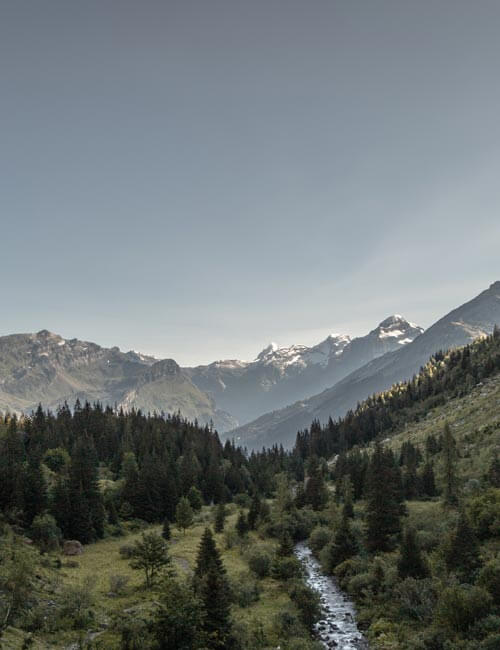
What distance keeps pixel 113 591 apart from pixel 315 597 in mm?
21234

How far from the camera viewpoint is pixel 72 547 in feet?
207

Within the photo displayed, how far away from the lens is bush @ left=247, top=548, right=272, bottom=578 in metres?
59.4

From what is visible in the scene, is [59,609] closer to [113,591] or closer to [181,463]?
[113,591]

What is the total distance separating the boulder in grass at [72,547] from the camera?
62203 millimetres

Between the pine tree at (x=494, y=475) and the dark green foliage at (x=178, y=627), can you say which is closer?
the dark green foliage at (x=178, y=627)

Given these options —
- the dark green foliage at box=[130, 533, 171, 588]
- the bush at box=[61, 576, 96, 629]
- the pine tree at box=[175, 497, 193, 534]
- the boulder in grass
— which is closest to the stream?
the dark green foliage at box=[130, 533, 171, 588]

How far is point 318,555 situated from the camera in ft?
232

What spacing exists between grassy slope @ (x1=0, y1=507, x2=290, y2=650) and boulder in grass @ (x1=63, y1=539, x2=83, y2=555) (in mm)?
1447

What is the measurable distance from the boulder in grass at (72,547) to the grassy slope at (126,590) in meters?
1.45

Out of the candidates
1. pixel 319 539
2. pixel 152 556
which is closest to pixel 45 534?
pixel 152 556

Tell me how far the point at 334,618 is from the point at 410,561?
9.72 meters

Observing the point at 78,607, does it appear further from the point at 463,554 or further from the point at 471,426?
the point at 471,426

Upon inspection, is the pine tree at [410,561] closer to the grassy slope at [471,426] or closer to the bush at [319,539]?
the bush at [319,539]

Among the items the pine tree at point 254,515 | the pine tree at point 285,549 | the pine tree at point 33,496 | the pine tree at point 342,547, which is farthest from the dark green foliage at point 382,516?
the pine tree at point 33,496
